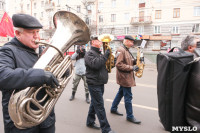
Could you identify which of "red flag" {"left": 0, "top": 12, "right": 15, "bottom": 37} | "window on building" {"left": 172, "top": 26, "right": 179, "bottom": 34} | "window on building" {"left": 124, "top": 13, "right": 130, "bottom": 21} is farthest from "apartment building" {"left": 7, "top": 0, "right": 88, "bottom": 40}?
"red flag" {"left": 0, "top": 12, "right": 15, "bottom": 37}

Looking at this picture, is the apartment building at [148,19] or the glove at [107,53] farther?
the apartment building at [148,19]

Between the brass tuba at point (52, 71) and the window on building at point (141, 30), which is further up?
the window on building at point (141, 30)

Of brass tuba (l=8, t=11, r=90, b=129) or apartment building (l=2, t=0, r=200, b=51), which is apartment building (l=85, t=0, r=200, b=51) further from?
brass tuba (l=8, t=11, r=90, b=129)

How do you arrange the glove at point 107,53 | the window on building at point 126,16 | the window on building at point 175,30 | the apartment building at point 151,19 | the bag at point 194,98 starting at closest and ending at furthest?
the bag at point 194,98 < the glove at point 107,53 < the apartment building at point 151,19 < the window on building at point 175,30 < the window on building at point 126,16

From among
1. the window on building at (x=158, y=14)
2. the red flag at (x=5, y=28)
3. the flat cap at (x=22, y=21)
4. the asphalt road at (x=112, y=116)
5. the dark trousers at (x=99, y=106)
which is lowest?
the asphalt road at (x=112, y=116)

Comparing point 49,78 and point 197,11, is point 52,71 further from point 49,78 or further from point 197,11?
point 197,11

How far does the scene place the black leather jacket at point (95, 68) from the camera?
283 centimetres

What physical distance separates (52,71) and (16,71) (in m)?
0.34

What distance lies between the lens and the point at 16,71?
133cm

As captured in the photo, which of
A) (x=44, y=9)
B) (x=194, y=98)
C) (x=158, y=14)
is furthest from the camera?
(x=44, y=9)

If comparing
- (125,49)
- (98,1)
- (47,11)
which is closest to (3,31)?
(125,49)

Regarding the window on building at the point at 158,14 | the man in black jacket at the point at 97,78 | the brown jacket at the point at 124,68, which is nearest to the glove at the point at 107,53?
the man in black jacket at the point at 97,78

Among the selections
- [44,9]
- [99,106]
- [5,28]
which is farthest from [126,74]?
[44,9]

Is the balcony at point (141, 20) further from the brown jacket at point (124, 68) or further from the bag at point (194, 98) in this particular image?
the bag at point (194, 98)
